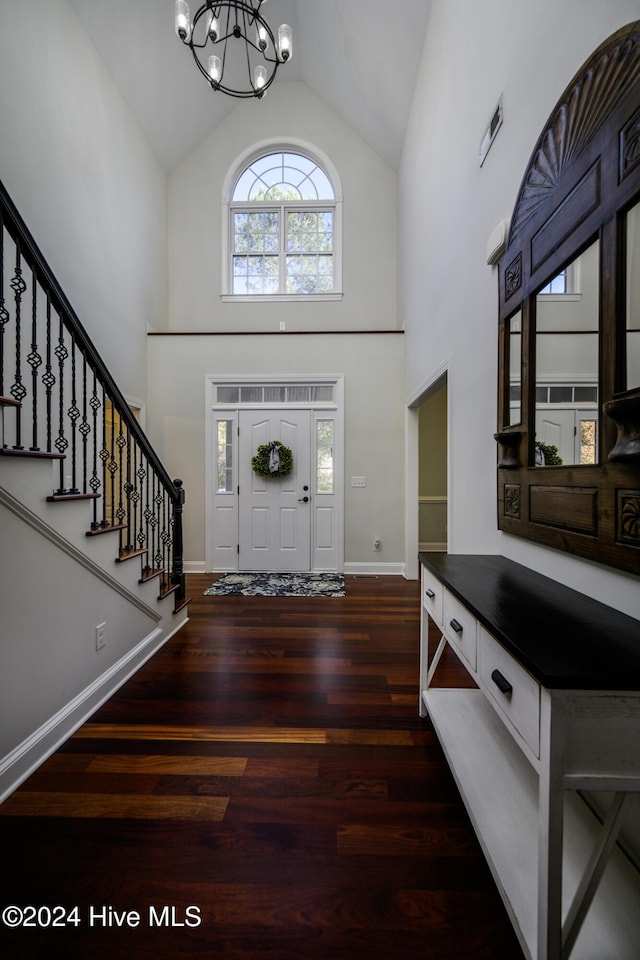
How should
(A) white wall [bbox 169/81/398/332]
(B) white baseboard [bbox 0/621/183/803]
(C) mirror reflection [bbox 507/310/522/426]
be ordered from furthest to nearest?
(A) white wall [bbox 169/81/398/332] → (C) mirror reflection [bbox 507/310/522/426] → (B) white baseboard [bbox 0/621/183/803]

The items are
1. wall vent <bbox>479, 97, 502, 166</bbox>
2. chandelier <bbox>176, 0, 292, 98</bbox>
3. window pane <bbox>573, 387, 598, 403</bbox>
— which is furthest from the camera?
chandelier <bbox>176, 0, 292, 98</bbox>

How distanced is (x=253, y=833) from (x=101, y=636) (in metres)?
1.35

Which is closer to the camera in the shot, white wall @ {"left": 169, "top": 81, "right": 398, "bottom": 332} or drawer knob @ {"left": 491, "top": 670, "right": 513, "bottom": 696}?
drawer knob @ {"left": 491, "top": 670, "right": 513, "bottom": 696}

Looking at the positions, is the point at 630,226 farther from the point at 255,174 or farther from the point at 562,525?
the point at 255,174

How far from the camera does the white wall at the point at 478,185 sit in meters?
1.48

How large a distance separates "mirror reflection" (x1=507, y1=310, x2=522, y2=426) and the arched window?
4.33m

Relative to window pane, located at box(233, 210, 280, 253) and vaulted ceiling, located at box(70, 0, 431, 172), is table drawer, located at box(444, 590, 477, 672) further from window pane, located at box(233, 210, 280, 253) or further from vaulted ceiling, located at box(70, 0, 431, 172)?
window pane, located at box(233, 210, 280, 253)

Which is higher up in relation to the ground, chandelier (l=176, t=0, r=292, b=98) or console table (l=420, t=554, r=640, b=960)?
chandelier (l=176, t=0, r=292, b=98)

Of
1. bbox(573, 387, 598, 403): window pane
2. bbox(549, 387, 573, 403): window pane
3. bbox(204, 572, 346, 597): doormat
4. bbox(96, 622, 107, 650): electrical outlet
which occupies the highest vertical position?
bbox(549, 387, 573, 403): window pane

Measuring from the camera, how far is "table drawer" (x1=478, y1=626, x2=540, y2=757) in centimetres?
92

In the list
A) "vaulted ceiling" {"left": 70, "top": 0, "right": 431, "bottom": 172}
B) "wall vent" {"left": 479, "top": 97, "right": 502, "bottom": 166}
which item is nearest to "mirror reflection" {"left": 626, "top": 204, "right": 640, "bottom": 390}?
"wall vent" {"left": 479, "top": 97, "right": 502, "bottom": 166}

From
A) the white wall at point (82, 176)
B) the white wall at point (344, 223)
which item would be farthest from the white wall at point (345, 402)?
the white wall at point (344, 223)

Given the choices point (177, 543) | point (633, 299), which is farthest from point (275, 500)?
point (633, 299)

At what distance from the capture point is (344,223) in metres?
5.62
